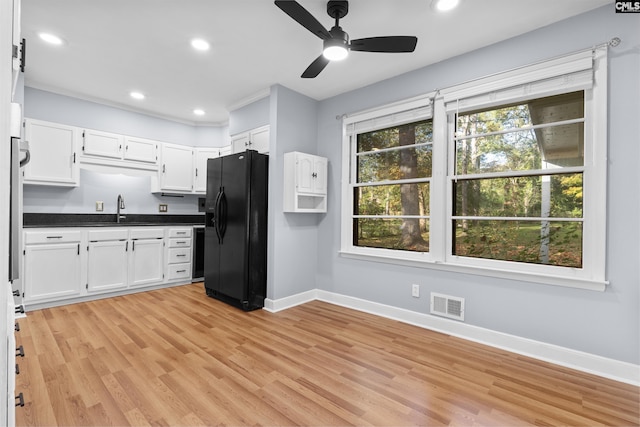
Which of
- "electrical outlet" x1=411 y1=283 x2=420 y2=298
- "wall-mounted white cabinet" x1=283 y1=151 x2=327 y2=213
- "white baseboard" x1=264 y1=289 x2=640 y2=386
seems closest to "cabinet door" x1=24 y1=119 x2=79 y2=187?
"wall-mounted white cabinet" x1=283 y1=151 x2=327 y2=213

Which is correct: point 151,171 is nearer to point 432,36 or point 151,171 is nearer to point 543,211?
point 432,36

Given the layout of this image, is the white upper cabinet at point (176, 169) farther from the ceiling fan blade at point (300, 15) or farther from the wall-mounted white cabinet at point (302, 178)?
the ceiling fan blade at point (300, 15)

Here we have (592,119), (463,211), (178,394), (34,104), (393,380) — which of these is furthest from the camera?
(34,104)

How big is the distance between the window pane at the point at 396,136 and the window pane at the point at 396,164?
0.28 feet

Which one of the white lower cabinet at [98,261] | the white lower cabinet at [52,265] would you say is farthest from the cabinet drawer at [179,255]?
the white lower cabinet at [52,265]

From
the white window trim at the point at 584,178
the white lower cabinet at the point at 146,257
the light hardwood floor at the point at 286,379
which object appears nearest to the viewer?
the light hardwood floor at the point at 286,379

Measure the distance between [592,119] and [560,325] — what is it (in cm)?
160

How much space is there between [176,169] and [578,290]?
5.22m

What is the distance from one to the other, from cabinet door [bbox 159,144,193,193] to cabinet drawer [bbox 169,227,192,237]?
2.40 ft

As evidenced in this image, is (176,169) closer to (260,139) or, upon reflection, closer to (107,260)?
(107,260)

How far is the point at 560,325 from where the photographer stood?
95.1 inches

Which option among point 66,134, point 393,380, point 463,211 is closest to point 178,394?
point 393,380

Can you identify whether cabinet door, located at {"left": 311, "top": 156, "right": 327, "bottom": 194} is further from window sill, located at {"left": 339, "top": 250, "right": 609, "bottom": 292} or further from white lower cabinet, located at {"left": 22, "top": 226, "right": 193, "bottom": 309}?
white lower cabinet, located at {"left": 22, "top": 226, "right": 193, "bottom": 309}

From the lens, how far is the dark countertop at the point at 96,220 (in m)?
3.87
